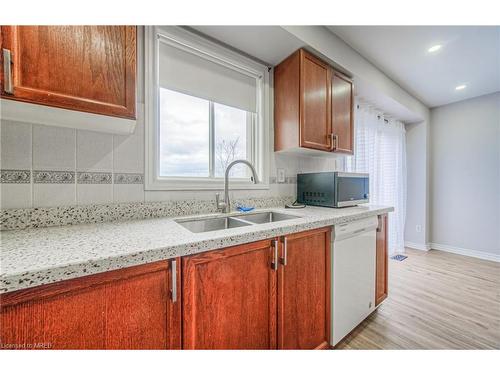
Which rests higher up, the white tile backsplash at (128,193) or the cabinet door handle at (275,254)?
the white tile backsplash at (128,193)

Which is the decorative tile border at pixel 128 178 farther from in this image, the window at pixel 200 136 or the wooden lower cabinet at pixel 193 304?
the wooden lower cabinet at pixel 193 304

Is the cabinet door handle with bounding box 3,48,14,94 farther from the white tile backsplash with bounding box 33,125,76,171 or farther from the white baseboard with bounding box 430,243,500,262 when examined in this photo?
the white baseboard with bounding box 430,243,500,262

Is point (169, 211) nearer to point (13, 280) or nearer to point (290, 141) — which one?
point (13, 280)

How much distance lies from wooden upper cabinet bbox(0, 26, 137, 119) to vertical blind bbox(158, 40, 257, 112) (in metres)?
0.46

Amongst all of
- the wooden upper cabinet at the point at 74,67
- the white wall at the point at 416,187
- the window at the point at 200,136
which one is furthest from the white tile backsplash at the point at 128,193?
the white wall at the point at 416,187

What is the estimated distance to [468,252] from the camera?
315cm

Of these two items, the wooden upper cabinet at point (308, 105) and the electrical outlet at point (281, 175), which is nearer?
the wooden upper cabinet at point (308, 105)

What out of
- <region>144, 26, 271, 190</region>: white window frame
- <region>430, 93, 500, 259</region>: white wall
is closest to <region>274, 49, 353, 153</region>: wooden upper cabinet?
<region>144, 26, 271, 190</region>: white window frame

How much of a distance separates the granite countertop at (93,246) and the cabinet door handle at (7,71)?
0.51 metres

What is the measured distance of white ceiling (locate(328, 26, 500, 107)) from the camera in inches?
68.1

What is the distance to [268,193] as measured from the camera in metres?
1.80

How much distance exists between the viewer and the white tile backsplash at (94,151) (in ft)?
3.40

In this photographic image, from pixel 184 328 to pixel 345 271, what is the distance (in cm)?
104
